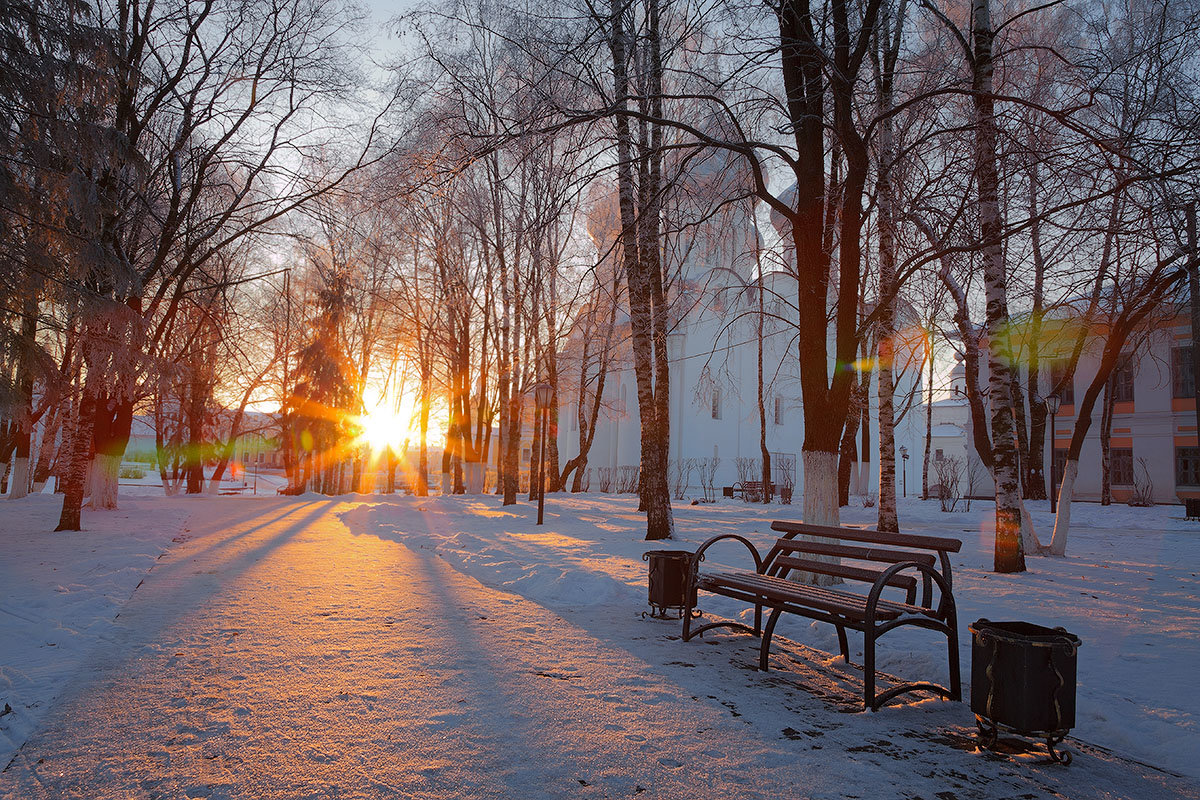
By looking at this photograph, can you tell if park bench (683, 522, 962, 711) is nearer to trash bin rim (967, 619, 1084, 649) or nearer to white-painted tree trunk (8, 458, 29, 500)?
trash bin rim (967, 619, 1084, 649)

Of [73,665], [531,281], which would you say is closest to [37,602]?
[73,665]

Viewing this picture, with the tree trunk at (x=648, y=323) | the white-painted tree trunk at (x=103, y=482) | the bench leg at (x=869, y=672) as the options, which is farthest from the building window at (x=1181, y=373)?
the white-painted tree trunk at (x=103, y=482)

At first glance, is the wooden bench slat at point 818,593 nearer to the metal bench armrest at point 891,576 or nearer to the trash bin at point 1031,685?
the metal bench armrest at point 891,576

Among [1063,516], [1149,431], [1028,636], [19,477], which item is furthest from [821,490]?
[1149,431]

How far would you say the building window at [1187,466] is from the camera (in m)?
31.6

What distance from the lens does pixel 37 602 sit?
6.77 meters

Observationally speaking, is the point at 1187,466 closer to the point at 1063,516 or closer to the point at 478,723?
the point at 1063,516

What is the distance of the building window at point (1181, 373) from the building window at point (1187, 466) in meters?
2.55

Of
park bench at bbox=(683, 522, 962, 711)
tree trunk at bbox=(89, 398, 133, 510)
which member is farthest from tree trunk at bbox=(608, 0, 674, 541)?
tree trunk at bbox=(89, 398, 133, 510)

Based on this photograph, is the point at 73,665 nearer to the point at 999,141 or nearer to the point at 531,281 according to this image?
the point at 999,141

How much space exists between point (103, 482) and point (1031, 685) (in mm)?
20589

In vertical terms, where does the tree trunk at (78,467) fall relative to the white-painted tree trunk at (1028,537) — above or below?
above

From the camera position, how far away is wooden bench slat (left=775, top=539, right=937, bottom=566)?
5.08 metres

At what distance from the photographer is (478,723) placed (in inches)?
158
